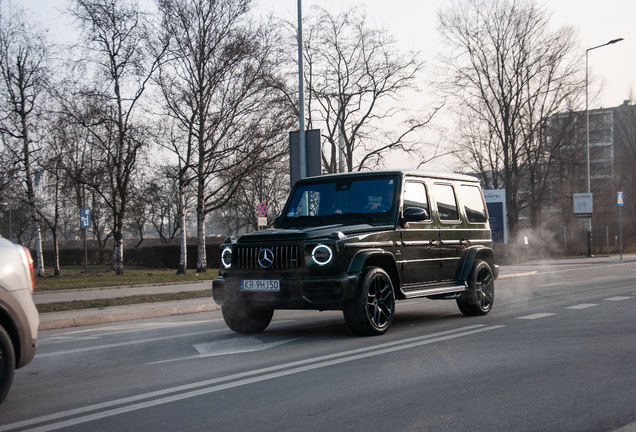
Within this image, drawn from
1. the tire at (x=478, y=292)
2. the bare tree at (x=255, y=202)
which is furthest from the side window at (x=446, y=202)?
the bare tree at (x=255, y=202)

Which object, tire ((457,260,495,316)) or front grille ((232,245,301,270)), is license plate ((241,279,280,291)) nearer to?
front grille ((232,245,301,270))

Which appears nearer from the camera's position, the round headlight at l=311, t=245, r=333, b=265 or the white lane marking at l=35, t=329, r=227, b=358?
the round headlight at l=311, t=245, r=333, b=265

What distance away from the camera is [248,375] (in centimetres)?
535

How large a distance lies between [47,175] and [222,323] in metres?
22.2

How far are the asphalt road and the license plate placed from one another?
67 centimetres

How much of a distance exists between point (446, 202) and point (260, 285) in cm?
329

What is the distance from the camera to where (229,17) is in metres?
26.1

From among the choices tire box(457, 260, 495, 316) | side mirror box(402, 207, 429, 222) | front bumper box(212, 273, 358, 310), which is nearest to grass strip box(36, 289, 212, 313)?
front bumper box(212, 273, 358, 310)

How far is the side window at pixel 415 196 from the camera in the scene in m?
7.99

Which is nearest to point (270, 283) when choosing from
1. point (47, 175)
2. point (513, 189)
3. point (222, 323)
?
point (222, 323)

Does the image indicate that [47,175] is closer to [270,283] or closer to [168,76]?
[168,76]

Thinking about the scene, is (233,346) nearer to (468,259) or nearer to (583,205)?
(468,259)

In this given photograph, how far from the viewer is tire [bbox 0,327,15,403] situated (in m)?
4.17

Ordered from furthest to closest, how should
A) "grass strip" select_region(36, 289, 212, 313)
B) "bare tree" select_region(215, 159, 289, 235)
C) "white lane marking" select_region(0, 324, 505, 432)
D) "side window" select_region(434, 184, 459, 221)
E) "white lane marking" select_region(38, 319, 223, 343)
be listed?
"bare tree" select_region(215, 159, 289, 235), "grass strip" select_region(36, 289, 212, 313), "white lane marking" select_region(38, 319, 223, 343), "side window" select_region(434, 184, 459, 221), "white lane marking" select_region(0, 324, 505, 432)
